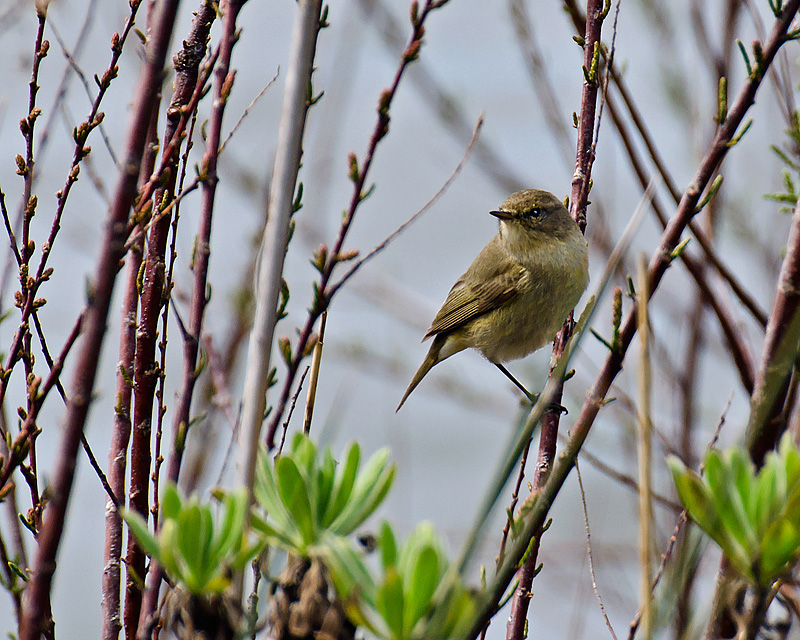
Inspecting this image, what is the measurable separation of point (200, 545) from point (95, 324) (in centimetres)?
25

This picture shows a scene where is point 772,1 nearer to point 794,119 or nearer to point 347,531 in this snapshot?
point 794,119

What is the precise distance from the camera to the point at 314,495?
2.31 ft

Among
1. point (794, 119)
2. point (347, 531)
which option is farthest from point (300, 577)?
point (794, 119)

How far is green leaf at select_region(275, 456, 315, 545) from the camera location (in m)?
0.69

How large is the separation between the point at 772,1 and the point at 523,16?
1811 millimetres

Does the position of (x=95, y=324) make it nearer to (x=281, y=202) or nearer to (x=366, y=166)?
(x=281, y=202)

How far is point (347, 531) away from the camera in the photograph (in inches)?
27.8

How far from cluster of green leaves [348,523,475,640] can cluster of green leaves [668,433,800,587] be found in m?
0.20

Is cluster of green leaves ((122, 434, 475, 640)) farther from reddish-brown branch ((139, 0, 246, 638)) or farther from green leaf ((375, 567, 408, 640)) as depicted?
reddish-brown branch ((139, 0, 246, 638))

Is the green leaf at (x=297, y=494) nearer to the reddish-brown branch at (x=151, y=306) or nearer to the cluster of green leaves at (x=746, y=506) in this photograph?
the cluster of green leaves at (x=746, y=506)

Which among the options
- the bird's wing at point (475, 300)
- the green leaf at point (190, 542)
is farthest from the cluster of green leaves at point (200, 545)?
the bird's wing at point (475, 300)

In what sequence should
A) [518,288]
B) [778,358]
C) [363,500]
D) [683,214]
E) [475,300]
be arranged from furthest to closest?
[475,300] < [518,288] < [683,214] < [778,358] < [363,500]

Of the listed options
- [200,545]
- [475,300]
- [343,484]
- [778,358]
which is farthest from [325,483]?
[475,300]

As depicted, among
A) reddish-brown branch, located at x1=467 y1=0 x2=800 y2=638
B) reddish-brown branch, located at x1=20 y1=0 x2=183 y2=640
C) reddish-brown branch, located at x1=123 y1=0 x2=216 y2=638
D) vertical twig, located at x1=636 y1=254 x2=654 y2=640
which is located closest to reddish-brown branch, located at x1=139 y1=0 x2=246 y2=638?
reddish-brown branch, located at x1=123 y1=0 x2=216 y2=638
